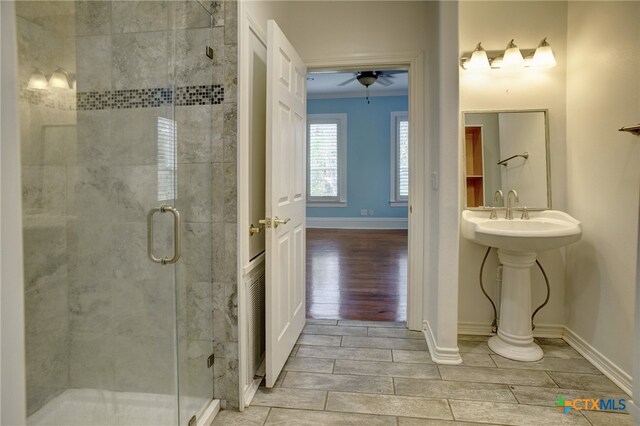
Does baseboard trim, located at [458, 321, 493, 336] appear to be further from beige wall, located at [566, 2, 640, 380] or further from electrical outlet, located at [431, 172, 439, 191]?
electrical outlet, located at [431, 172, 439, 191]

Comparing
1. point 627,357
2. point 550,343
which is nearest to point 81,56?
point 627,357

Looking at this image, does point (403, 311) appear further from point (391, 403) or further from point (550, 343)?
point (391, 403)

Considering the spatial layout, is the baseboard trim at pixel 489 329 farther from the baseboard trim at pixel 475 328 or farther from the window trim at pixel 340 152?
the window trim at pixel 340 152

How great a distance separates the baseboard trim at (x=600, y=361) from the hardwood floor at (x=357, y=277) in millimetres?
1185

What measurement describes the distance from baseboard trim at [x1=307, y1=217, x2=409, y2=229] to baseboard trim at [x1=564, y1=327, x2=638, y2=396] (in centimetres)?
543

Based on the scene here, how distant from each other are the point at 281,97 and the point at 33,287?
1461 mm

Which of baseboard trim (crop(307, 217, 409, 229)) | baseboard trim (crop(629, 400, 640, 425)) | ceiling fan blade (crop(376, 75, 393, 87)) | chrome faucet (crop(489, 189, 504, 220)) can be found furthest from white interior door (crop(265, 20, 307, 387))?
baseboard trim (crop(307, 217, 409, 229))

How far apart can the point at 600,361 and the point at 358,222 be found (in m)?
6.06

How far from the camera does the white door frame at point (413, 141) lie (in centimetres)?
293

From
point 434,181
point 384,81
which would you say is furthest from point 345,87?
point 434,181

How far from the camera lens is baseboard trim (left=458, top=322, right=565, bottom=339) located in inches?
113

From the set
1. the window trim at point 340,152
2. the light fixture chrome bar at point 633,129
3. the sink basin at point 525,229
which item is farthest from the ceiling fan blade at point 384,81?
the light fixture chrome bar at point 633,129

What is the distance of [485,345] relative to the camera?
275 cm

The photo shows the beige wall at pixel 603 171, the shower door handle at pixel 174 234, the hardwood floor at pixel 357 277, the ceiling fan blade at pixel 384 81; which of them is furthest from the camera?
the ceiling fan blade at pixel 384 81
